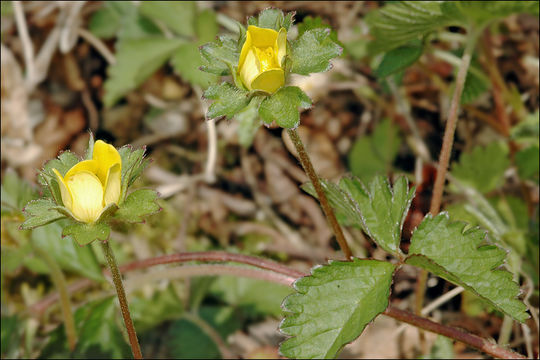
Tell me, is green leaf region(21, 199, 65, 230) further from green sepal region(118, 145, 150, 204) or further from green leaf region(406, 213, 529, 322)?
green leaf region(406, 213, 529, 322)

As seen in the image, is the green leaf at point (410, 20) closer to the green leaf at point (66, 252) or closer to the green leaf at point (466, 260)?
the green leaf at point (466, 260)

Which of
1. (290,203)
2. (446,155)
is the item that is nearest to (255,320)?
(290,203)

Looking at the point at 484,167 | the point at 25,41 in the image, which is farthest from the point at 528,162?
the point at 25,41

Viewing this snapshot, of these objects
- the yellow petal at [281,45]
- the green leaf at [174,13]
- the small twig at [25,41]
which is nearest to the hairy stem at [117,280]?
the yellow petal at [281,45]

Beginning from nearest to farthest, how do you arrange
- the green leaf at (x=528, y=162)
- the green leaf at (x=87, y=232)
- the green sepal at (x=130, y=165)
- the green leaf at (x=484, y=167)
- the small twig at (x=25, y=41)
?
the green leaf at (x=87, y=232) → the green sepal at (x=130, y=165) → the green leaf at (x=528, y=162) → the green leaf at (x=484, y=167) → the small twig at (x=25, y=41)

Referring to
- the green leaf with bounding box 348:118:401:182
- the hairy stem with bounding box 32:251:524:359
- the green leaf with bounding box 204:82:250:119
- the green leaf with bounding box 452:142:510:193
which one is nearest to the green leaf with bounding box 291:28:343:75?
the green leaf with bounding box 204:82:250:119

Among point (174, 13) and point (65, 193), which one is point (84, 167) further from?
point (174, 13)

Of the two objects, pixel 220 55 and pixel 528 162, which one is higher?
pixel 220 55
